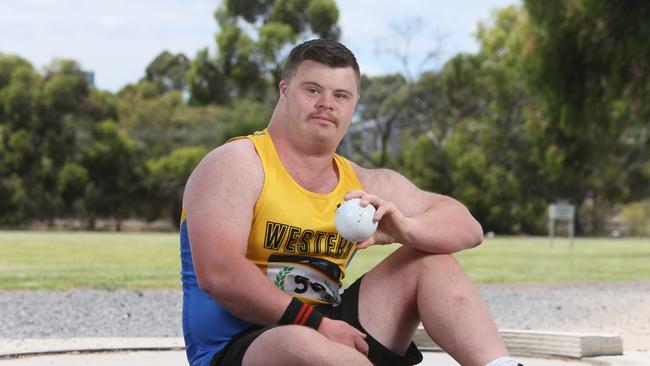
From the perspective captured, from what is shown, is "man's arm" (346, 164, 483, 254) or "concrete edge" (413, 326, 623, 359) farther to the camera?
"concrete edge" (413, 326, 623, 359)

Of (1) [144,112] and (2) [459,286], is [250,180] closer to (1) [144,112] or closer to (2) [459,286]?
(2) [459,286]

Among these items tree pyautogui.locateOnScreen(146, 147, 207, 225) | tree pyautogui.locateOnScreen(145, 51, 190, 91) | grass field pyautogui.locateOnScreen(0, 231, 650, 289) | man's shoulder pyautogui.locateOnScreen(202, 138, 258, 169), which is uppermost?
man's shoulder pyautogui.locateOnScreen(202, 138, 258, 169)

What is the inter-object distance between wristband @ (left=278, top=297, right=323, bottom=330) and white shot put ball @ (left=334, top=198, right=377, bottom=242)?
241 millimetres

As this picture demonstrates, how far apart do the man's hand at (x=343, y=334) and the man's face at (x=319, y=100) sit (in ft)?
1.78

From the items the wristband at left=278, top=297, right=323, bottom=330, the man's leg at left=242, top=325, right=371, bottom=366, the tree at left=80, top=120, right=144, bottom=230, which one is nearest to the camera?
the man's leg at left=242, top=325, right=371, bottom=366

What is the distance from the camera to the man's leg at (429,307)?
3.18 metres

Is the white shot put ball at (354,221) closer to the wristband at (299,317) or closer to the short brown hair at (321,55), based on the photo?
the wristband at (299,317)

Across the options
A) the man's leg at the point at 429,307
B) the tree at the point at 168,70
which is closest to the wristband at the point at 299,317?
the man's leg at the point at 429,307

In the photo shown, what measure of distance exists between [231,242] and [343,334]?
1.39ft

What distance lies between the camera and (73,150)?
44.0m

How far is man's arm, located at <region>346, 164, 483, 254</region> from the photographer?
10.6ft

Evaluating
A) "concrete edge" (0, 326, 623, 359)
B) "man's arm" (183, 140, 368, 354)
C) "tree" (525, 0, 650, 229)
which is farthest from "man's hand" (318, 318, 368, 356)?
"tree" (525, 0, 650, 229)

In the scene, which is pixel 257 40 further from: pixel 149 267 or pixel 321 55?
pixel 321 55

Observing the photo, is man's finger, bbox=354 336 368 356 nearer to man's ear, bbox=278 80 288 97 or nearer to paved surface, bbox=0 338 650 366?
man's ear, bbox=278 80 288 97
